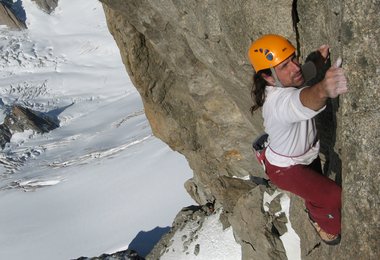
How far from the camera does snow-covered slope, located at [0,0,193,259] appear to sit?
3512 cm

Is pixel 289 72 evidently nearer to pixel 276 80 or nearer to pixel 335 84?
pixel 276 80

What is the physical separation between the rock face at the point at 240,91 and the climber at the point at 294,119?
31 cm

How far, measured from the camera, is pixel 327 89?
4.88 metres

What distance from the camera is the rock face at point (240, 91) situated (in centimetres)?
494

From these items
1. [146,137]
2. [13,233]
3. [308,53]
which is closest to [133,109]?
[146,137]

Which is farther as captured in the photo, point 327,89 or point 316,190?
point 316,190

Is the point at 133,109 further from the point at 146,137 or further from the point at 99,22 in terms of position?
the point at 99,22

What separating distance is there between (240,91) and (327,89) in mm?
6369

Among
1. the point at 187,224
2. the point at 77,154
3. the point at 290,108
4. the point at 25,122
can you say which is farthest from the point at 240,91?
the point at 25,122

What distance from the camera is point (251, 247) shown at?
48.4 ft

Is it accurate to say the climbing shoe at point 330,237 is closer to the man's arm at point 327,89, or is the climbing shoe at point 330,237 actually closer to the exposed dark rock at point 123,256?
the man's arm at point 327,89

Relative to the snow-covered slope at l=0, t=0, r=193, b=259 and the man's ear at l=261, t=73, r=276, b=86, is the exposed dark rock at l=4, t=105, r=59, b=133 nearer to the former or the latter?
the snow-covered slope at l=0, t=0, r=193, b=259

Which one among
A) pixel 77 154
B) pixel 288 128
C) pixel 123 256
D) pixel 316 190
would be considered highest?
pixel 288 128

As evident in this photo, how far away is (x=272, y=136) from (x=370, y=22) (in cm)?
195
